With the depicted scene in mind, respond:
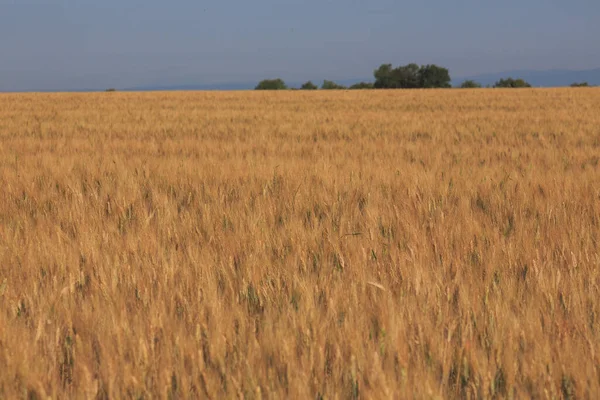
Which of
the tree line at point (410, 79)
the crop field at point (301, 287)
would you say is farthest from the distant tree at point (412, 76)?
the crop field at point (301, 287)

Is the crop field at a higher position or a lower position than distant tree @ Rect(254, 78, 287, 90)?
lower

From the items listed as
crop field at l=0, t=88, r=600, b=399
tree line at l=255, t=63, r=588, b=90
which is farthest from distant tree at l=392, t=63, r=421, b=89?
crop field at l=0, t=88, r=600, b=399

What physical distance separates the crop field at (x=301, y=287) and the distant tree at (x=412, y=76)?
5304 cm

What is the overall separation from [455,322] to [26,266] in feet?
4.58

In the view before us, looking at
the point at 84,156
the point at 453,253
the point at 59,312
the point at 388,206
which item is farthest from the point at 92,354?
the point at 84,156

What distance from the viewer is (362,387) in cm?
116

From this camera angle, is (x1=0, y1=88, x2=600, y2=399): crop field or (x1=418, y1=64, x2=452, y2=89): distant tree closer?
(x1=0, y1=88, x2=600, y2=399): crop field

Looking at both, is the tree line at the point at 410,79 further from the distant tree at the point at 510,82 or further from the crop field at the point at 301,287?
the crop field at the point at 301,287

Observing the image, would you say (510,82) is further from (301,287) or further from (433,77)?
(301,287)

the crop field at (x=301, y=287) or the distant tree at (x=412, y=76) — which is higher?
the distant tree at (x=412, y=76)

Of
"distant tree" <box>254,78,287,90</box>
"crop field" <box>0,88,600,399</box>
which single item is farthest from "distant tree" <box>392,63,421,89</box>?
"crop field" <box>0,88,600,399</box>

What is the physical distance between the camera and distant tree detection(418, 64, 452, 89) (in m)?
55.6

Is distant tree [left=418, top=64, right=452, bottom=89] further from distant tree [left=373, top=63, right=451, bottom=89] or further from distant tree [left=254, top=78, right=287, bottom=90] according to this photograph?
distant tree [left=254, top=78, right=287, bottom=90]

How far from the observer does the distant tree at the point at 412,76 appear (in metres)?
55.2
